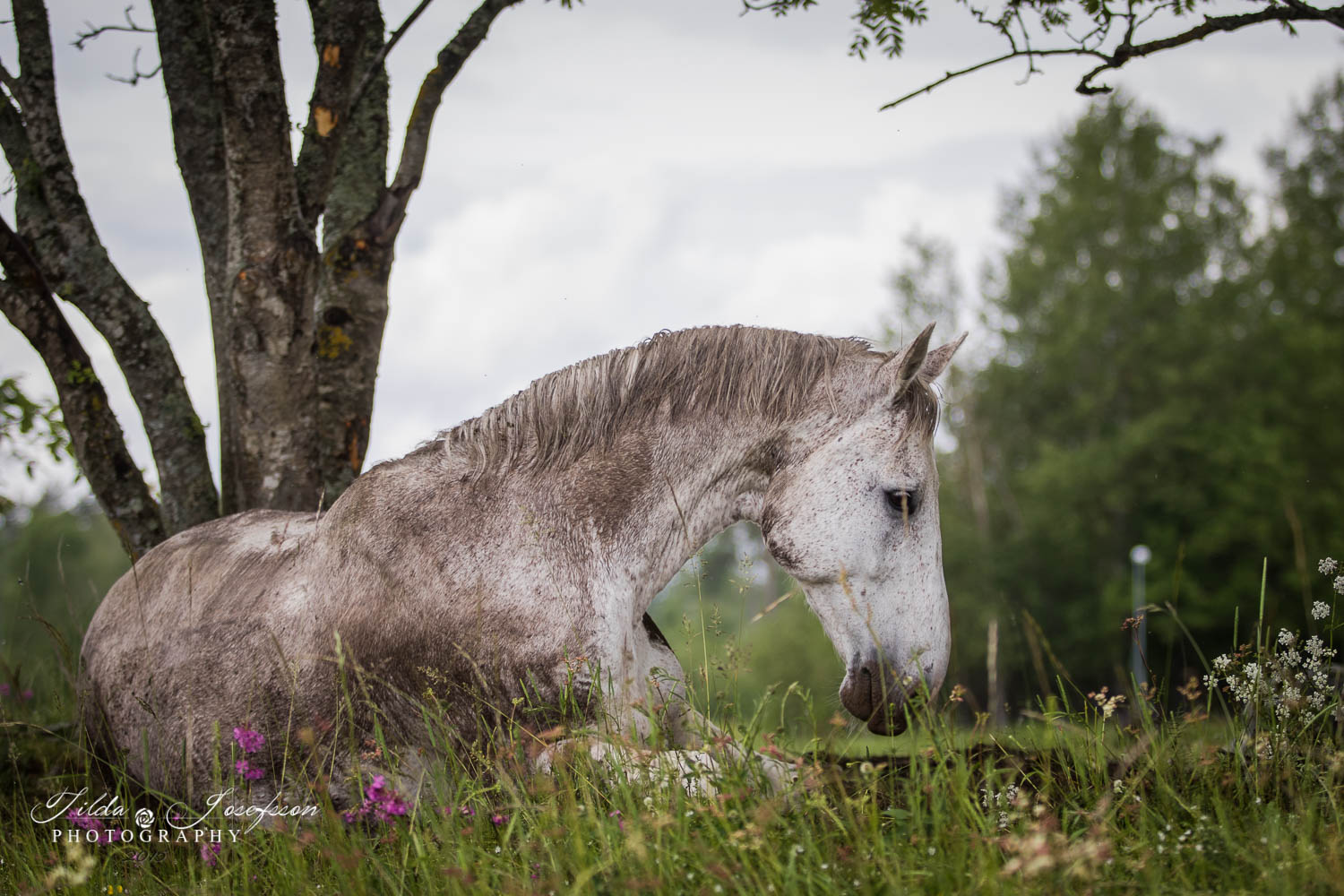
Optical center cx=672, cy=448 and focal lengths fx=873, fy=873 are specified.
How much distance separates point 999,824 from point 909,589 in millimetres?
913

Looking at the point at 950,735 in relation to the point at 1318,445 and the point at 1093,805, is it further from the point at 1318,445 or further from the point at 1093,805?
the point at 1318,445

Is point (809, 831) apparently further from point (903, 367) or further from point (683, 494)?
point (903, 367)

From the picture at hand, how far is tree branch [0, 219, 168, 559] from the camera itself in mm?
4625

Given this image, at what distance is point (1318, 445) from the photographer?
22594 millimetres

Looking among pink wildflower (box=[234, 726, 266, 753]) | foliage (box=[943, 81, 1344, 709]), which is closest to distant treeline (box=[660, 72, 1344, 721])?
foliage (box=[943, 81, 1344, 709])

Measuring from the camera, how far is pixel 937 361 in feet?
11.2

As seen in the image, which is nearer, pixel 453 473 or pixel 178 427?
pixel 453 473

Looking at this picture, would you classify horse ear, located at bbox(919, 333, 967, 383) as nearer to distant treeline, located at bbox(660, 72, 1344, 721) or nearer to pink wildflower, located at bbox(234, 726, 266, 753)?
pink wildflower, located at bbox(234, 726, 266, 753)

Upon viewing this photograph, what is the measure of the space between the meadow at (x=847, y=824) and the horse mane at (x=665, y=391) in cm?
86

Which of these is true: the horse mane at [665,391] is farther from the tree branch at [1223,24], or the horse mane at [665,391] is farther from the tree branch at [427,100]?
the tree branch at [427,100]

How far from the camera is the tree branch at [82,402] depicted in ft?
15.2

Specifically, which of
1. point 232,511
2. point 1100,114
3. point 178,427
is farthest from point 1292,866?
point 1100,114

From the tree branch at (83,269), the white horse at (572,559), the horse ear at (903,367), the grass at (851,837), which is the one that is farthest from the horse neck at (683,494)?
the tree branch at (83,269)

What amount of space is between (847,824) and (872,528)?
108cm
